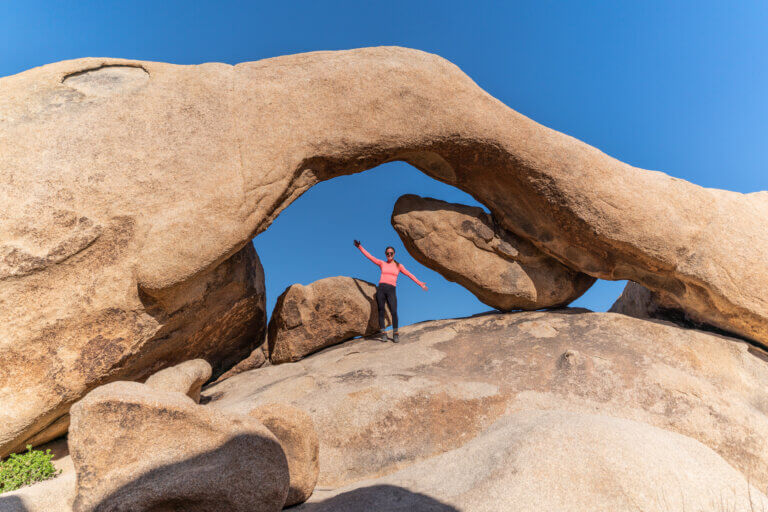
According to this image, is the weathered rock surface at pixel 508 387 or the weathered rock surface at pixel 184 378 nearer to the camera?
the weathered rock surface at pixel 508 387

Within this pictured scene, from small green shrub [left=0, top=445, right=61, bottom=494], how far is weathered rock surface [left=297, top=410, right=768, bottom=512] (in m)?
2.84

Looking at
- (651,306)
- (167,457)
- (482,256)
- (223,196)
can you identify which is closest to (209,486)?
(167,457)

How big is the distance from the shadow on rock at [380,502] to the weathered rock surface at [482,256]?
159 inches

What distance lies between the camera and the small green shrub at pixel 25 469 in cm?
428

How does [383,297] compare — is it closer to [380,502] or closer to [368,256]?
[368,256]

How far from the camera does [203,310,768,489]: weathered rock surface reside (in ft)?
15.9

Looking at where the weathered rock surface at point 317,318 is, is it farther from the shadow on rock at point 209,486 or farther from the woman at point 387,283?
the shadow on rock at point 209,486

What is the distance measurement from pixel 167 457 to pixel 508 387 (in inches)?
147

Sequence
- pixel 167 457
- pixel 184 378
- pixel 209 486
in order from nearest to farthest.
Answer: pixel 209 486 → pixel 167 457 → pixel 184 378

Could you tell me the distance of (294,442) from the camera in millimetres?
3838

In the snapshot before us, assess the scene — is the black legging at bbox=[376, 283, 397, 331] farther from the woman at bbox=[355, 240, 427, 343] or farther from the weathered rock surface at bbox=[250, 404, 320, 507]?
the weathered rock surface at bbox=[250, 404, 320, 507]

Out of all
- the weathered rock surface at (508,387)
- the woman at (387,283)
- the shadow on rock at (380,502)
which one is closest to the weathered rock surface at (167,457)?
the shadow on rock at (380,502)

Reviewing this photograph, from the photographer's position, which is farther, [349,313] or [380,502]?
[349,313]

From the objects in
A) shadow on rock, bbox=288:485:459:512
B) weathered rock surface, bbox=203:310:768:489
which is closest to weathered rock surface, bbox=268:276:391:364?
weathered rock surface, bbox=203:310:768:489
